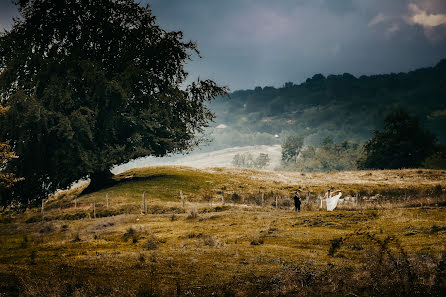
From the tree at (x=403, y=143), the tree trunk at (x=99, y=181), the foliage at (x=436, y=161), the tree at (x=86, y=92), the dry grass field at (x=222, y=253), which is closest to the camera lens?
the dry grass field at (x=222, y=253)

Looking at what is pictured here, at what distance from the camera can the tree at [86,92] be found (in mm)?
34719

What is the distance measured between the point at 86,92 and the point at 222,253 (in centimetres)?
2967

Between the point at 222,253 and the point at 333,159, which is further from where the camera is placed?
the point at 333,159

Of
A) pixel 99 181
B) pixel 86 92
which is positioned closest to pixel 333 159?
pixel 99 181

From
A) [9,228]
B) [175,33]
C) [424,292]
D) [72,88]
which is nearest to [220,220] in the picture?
[9,228]

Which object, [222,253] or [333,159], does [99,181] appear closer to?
[222,253]

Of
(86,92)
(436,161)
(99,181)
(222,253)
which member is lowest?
(436,161)

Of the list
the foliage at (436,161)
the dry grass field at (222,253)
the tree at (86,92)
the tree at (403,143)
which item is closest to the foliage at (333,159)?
the tree at (403,143)

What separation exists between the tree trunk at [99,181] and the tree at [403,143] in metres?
66.4

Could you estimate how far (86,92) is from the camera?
37688 mm

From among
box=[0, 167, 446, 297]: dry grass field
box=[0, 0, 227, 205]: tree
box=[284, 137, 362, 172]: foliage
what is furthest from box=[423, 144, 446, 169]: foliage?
box=[284, 137, 362, 172]: foliage

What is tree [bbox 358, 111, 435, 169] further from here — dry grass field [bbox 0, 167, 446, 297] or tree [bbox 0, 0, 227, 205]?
tree [bbox 0, 0, 227, 205]

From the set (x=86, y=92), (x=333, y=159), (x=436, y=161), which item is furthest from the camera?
(x=333, y=159)

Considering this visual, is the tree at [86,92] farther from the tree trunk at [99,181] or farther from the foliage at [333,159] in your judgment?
the foliage at [333,159]
